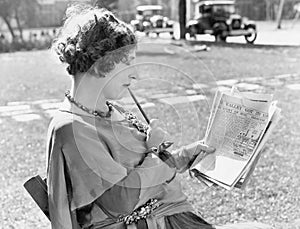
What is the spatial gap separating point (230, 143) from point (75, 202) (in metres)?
0.53

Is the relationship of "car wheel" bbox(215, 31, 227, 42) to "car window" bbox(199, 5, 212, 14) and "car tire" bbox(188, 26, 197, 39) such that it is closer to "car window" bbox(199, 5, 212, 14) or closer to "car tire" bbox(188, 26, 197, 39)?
"car tire" bbox(188, 26, 197, 39)

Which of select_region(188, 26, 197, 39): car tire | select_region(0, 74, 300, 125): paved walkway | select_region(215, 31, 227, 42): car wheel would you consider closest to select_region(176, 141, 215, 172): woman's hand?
select_region(0, 74, 300, 125): paved walkway

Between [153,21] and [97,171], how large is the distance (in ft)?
50.0

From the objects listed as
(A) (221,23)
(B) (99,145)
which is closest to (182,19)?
(A) (221,23)

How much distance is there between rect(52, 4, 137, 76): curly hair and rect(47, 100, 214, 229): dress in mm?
164

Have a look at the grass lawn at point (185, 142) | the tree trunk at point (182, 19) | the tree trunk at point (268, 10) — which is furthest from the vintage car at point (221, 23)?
the grass lawn at point (185, 142)

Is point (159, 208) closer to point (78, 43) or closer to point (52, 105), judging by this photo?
point (78, 43)

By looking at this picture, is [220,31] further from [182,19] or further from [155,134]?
[155,134]

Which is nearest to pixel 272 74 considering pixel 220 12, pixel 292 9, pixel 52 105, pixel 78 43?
pixel 52 105

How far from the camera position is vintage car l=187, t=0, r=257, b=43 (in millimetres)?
14375

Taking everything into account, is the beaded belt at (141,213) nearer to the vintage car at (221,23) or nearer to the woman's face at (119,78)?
the woman's face at (119,78)

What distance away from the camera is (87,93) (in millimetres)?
1584

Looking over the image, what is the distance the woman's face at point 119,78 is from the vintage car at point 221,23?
13.1 meters

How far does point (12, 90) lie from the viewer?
25.9 ft
